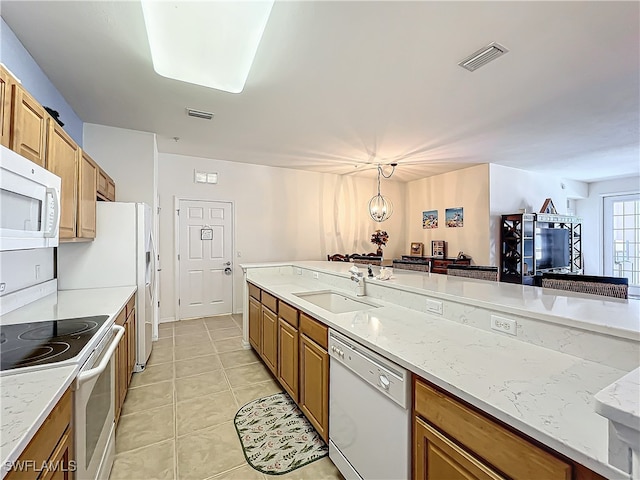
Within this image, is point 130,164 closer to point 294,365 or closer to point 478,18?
point 294,365

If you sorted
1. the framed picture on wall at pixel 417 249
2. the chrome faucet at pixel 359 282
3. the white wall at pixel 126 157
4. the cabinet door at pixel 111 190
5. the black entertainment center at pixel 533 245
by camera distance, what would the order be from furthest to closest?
1. the framed picture on wall at pixel 417 249
2. the black entertainment center at pixel 533 245
3. the white wall at pixel 126 157
4. the cabinet door at pixel 111 190
5. the chrome faucet at pixel 359 282

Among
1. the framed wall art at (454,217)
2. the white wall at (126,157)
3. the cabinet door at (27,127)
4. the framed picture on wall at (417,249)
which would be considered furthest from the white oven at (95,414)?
the framed picture on wall at (417,249)

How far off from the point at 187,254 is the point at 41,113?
138 inches

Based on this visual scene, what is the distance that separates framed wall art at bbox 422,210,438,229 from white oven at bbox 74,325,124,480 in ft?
20.0

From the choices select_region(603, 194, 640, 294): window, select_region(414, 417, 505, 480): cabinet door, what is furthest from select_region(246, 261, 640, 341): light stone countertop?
select_region(603, 194, 640, 294): window

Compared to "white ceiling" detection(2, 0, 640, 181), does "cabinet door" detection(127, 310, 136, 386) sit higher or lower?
lower

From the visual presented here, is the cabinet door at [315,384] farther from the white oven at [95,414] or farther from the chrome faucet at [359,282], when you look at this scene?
the white oven at [95,414]

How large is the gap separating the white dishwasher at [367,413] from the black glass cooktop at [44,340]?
1.23m

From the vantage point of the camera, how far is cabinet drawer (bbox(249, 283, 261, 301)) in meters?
3.15

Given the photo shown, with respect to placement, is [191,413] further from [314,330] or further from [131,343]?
[314,330]

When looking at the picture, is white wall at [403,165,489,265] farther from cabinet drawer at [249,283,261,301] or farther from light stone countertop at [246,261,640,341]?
cabinet drawer at [249,283,261,301]

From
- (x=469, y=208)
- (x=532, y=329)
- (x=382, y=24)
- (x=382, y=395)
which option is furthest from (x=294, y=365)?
(x=469, y=208)

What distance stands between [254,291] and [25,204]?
2.21 m

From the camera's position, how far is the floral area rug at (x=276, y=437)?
1831 millimetres
